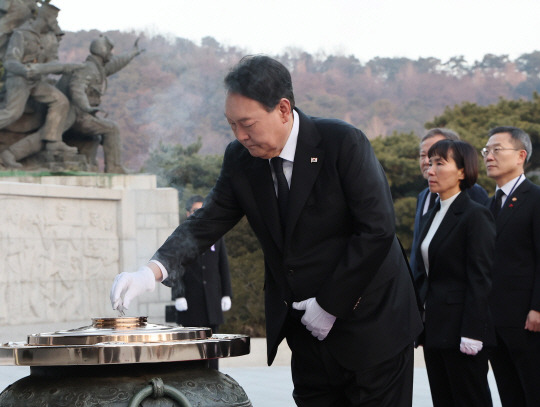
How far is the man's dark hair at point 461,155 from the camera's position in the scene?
4.21 m

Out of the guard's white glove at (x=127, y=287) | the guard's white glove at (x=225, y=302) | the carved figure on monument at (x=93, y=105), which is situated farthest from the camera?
the carved figure on monument at (x=93, y=105)

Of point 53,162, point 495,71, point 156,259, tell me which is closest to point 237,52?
point 53,162

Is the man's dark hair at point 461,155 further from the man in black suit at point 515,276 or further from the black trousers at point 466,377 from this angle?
the black trousers at point 466,377

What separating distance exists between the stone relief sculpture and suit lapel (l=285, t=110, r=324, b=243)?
9795 mm

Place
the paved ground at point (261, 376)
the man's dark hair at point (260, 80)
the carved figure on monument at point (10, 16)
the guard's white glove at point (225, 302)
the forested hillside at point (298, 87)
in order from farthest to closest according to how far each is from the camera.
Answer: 1. the forested hillside at point (298, 87)
2. the carved figure on monument at point (10, 16)
3. the guard's white glove at point (225, 302)
4. the paved ground at point (261, 376)
5. the man's dark hair at point (260, 80)

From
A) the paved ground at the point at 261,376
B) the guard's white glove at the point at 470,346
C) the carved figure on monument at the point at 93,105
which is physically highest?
the carved figure on monument at the point at 93,105

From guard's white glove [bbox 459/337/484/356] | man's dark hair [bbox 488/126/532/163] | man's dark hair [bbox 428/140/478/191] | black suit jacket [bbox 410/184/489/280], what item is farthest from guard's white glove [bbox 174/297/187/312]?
guard's white glove [bbox 459/337/484/356]

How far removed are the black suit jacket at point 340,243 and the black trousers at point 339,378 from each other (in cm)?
5

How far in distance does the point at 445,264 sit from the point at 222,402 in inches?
69.1

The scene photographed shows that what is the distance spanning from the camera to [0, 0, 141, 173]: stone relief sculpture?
12148mm

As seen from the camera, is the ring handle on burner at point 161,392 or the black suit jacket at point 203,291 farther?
the black suit jacket at point 203,291

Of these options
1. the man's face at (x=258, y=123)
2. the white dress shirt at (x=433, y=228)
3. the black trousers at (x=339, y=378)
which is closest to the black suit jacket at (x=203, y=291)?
the white dress shirt at (x=433, y=228)

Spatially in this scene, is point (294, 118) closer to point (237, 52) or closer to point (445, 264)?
point (445, 264)

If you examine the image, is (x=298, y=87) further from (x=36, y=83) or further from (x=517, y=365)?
(x=517, y=365)
